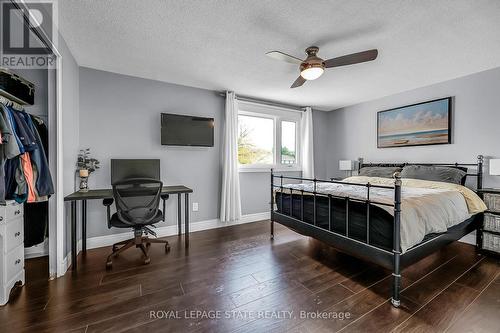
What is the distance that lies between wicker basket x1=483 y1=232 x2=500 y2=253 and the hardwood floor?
15 cm

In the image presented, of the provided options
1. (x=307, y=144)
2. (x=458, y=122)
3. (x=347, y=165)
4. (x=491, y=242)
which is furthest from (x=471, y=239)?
(x=307, y=144)

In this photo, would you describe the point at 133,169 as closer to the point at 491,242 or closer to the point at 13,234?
the point at 13,234

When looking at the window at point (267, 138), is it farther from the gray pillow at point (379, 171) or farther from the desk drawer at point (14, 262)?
the desk drawer at point (14, 262)

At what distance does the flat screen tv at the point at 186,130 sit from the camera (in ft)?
10.7

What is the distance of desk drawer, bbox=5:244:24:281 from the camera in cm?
171

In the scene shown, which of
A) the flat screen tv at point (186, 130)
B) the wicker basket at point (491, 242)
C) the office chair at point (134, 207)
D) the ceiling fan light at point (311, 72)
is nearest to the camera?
the ceiling fan light at point (311, 72)

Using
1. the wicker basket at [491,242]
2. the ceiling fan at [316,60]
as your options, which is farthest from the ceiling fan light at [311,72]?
the wicker basket at [491,242]

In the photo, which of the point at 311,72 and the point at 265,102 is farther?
the point at 265,102

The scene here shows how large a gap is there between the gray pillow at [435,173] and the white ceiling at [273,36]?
A: 1.32 m

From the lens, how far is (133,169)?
293cm

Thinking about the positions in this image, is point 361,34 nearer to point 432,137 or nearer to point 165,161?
point 432,137

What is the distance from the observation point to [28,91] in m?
2.20

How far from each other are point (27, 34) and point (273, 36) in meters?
2.35

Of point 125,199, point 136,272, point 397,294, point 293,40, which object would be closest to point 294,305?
point 397,294
